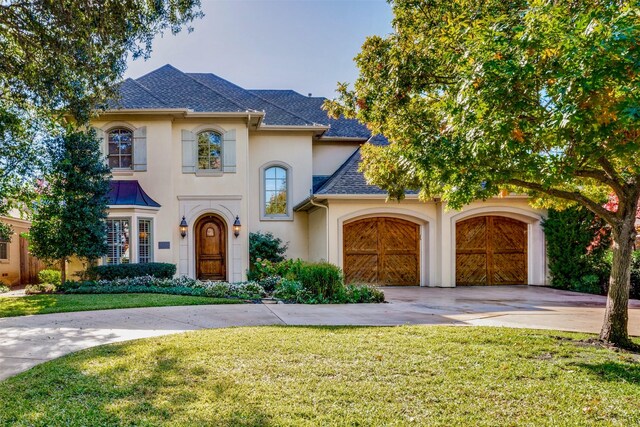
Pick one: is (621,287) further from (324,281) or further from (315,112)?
(315,112)

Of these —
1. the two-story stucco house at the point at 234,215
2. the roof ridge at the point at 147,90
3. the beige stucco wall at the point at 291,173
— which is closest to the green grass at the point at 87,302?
the two-story stucco house at the point at 234,215

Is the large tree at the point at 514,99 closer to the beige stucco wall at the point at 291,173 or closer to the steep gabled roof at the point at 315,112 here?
the beige stucco wall at the point at 291,173

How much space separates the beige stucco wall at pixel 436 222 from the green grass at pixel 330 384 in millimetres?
8219

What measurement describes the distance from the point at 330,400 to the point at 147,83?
16597mm

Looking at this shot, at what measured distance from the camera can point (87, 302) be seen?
10117 mm

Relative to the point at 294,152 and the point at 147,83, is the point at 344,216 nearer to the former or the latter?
the point at 294,152

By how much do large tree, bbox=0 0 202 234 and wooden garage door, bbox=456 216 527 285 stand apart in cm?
1132

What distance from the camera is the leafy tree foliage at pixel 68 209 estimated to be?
12766 mm

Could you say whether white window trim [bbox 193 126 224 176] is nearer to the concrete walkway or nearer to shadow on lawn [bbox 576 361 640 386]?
the concrete walkway

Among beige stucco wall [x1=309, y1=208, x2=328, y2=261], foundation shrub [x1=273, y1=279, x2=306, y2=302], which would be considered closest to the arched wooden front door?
beige stucco wall [x1=309, y1=208, x2=328, y2=261]

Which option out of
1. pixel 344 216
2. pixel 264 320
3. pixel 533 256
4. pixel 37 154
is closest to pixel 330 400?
pixel 264 320

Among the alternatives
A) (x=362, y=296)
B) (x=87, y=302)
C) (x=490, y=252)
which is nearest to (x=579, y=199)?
(x=362, y=296)

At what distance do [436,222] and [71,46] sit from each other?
11668 mm

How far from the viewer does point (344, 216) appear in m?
14.4
